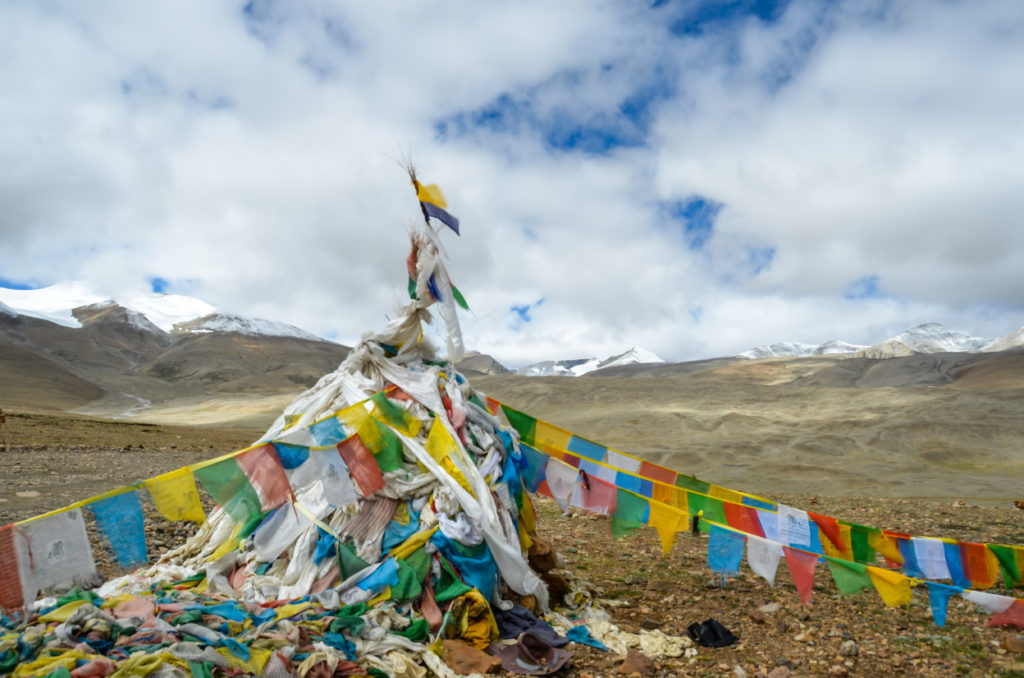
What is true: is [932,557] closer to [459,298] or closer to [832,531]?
[832,531]

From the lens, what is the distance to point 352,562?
511 cm

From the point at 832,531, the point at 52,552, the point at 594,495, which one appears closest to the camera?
the point at 52,552

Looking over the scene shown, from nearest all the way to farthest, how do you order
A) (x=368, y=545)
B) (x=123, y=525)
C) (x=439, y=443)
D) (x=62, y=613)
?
(x=62, y=613)
(x=123, y=525)
(x=368, y=545)
(x=439, y=443)

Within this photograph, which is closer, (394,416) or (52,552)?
(52,552)

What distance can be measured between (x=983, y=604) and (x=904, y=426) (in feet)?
84.7

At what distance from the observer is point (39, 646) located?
3.52 metres

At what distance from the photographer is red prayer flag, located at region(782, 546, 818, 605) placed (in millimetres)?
5082

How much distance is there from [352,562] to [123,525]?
172 cm

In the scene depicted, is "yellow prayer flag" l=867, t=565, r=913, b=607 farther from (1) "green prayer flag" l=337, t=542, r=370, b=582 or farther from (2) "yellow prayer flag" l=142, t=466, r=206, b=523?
(2) "yellow prayer flag" l=142, t=466, r=206, b=523

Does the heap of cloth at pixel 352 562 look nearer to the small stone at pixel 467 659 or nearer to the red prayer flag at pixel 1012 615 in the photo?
the small stone at pixel 467 659

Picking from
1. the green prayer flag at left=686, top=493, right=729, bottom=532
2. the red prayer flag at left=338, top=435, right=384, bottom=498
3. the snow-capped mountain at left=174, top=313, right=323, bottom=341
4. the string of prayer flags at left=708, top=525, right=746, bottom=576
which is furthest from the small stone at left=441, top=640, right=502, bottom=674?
the snow-capped mountain at left=174, top=313, right=323, bottom=341

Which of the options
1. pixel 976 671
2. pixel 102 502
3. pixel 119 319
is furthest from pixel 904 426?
pixel 119 319

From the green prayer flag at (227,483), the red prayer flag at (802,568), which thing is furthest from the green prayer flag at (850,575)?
the green prayer flag at (227,483)

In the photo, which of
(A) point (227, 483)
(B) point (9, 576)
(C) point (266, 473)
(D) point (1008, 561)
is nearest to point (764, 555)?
(D) point (1008, 561)
